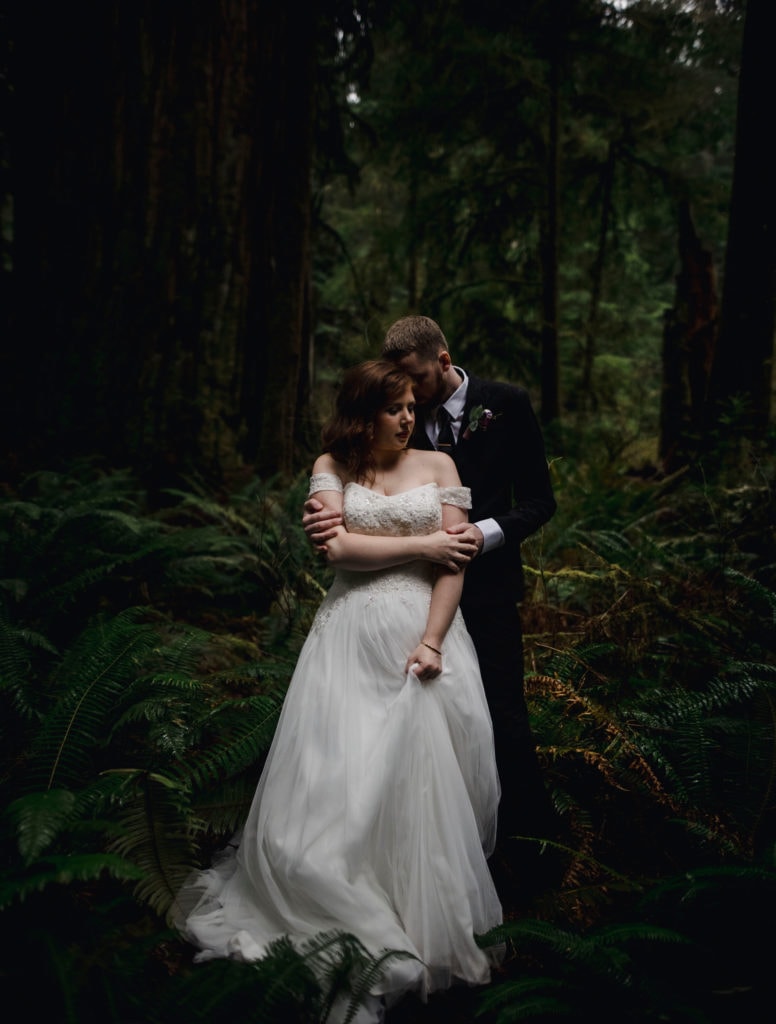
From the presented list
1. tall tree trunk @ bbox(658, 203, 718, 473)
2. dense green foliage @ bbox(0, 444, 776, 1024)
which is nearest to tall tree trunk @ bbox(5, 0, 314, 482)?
dense green foliage @ bbox(0, 444, 776, 1024)

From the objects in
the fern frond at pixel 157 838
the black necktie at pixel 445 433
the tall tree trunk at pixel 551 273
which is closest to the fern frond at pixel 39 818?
the fern frond at pixel 157 838

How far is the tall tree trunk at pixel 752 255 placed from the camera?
5.58 metres

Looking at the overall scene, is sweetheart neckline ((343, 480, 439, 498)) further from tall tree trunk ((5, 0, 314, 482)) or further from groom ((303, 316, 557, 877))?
tall tree trunk ((5, 0, 314, 482))

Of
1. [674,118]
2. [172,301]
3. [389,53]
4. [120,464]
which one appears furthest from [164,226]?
[389,53]

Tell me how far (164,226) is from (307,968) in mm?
6276

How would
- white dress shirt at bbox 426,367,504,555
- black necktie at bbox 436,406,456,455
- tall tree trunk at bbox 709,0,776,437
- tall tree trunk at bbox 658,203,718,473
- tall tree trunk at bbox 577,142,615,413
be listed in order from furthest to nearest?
tall tree trunk at bbox 577,142,615,413 → tall tree trunk at bbox 658,203,718,473 → tall tree trunk at bbox 709,0,776,437 → black necktie at bbox 436,406,456,455 → white dress shirt at bbox 426,367,504,555

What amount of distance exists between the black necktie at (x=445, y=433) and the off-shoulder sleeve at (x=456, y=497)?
0.26 m

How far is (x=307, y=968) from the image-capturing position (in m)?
1.94

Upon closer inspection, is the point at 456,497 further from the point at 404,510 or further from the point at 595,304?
the point at 595,304

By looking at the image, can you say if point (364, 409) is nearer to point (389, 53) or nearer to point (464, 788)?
point (464, 788)

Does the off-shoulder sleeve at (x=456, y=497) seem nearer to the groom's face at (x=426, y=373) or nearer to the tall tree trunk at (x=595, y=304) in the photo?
the groom's face at (x=426, y=373)

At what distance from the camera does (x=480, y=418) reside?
278 centimetres

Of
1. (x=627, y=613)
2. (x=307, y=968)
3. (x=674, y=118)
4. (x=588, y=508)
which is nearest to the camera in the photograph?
(x=307, y=968)

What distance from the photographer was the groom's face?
2740mm
